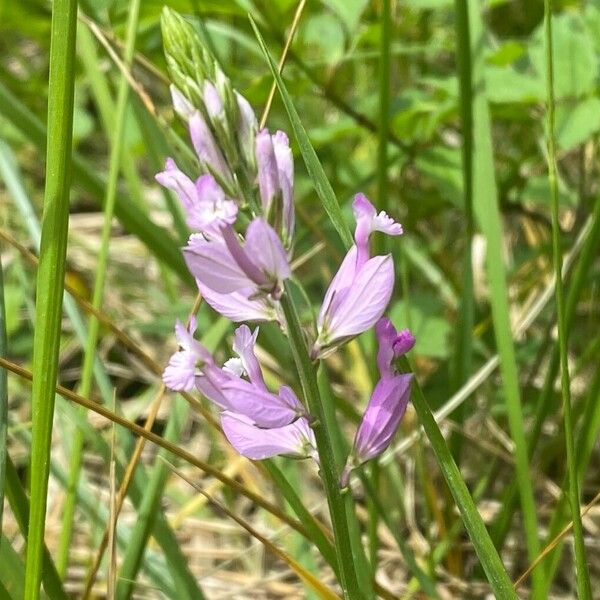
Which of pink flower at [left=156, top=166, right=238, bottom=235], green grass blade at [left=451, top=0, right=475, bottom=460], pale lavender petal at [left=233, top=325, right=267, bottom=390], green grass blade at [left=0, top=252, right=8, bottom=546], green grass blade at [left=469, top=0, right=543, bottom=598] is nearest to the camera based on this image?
pink flower at [left=156, top=166, right=238, bottom=235]

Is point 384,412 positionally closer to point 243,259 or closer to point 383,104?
point 243,259

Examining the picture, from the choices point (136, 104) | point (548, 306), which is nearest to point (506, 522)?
point (136, 104)

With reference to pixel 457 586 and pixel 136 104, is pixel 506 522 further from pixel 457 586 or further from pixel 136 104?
pixel 136 104

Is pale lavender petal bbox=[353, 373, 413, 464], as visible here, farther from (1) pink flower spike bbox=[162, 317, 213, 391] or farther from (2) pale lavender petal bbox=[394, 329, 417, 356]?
(1) pink flower spike bbox=[162, 317, 213, 391]

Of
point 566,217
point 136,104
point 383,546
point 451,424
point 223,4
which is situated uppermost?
point 223,4

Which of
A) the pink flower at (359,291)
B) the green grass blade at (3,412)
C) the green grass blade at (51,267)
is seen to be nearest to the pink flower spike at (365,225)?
the pink flower at (359,291)

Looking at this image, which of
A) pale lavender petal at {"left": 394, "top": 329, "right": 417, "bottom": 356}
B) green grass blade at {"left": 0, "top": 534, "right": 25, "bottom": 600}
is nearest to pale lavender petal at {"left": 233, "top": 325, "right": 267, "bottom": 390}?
pale lavender petal at {"left": 394, "top": 329, "right": 417, "bottom": 356}
